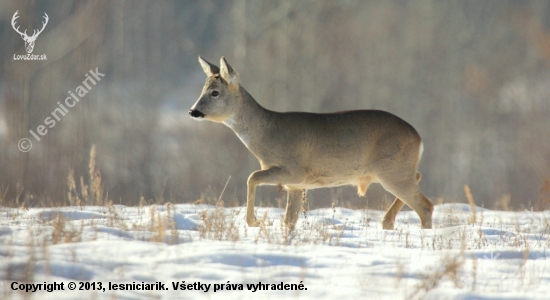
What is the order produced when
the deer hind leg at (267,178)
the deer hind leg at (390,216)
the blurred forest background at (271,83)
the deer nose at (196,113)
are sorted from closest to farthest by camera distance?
the deer hind leg at (267,178), the deer nose at (196,113), the deer hind leg at (390,216), the blurred forest background at (271,83)

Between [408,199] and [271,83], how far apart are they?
59.3 ft

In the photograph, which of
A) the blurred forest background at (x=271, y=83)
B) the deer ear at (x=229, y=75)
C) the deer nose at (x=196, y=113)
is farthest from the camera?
the blurred forest background at (x=271, y=83)

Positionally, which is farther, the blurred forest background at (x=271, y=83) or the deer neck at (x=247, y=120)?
the blurred forest background at (x=271, y=83)

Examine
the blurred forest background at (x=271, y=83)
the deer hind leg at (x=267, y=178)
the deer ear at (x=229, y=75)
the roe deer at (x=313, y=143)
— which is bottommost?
the deer hind leg at (x=267, y=178)

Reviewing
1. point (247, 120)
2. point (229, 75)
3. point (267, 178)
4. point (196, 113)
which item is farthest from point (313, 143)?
point (196, 113)

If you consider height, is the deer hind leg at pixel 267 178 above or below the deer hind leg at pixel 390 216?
above

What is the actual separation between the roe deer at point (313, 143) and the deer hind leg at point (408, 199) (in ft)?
0.04

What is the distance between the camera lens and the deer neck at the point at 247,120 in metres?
9.45

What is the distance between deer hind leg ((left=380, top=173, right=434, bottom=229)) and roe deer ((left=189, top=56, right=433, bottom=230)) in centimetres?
1

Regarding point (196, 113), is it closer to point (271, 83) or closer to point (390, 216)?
point (390, 216)

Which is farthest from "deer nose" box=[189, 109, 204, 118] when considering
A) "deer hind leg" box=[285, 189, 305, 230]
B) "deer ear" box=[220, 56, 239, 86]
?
"deer hind leg" box=[285, 189, 305, 230]

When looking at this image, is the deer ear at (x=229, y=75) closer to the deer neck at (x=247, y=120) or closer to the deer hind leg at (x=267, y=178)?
the deer neck at (x=247, y=120)

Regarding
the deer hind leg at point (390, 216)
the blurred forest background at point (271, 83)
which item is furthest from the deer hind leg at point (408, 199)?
the blurred forest background at point (271, 83)

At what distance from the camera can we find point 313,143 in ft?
30.6
